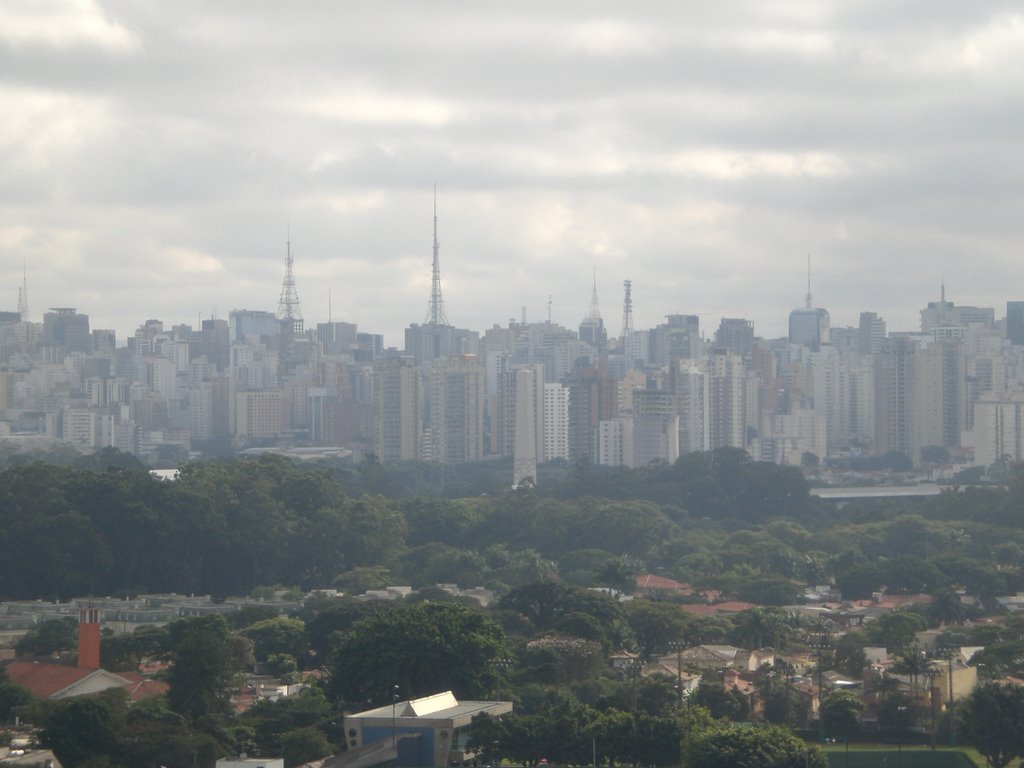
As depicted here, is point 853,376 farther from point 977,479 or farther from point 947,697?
point 947,697

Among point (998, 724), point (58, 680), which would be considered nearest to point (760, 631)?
point (998, 724)

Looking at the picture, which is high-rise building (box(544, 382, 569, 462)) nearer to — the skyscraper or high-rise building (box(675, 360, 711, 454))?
the skyscraper

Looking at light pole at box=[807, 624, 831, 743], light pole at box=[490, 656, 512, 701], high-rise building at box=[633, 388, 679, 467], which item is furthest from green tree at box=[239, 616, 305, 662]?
high-rise building at box=[633, 388, 679, 467]

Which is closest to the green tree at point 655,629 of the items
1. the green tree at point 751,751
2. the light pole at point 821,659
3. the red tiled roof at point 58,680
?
the light pole at point 821,659

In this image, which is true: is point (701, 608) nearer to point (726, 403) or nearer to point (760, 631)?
point (760, 631)

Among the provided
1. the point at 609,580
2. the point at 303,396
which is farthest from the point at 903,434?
the point at 609,580
